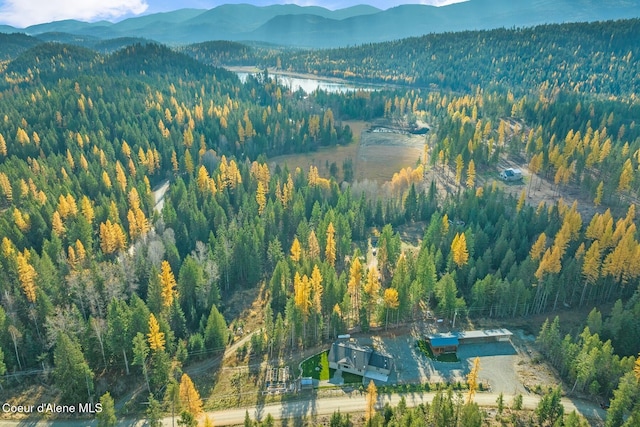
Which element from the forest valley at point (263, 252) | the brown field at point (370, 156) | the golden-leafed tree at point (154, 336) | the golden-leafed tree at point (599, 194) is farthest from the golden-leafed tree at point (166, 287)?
the golden-leafed tree at point (599, 194)

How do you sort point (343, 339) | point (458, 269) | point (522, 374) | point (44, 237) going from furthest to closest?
point (44, 237) < point (458, 269) < point (343, 339) < point (522, 374)

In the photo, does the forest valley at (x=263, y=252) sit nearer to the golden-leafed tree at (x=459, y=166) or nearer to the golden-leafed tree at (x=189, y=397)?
the golden-leafed tree at (x=189, y=397)

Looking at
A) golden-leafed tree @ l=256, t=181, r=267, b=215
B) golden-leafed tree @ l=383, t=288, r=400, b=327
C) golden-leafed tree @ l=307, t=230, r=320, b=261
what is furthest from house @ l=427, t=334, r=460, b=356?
golden-leafed tree @ l=256, t=181, r=267, b=215

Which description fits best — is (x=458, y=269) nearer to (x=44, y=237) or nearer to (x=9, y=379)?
(x=9, y=379)

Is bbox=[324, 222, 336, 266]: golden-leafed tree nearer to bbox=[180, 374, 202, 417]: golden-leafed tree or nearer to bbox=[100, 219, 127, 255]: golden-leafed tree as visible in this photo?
bbox=[180, 374, 202, 417]: golden-leafed tree

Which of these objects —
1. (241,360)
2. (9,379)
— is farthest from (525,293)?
(9,379)
